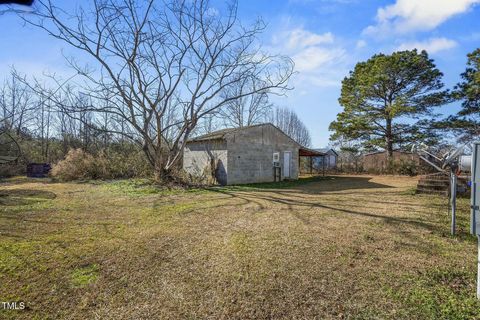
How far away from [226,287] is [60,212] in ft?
17.3

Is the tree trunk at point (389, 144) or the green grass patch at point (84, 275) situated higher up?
the tree trunk at point (389, 144)

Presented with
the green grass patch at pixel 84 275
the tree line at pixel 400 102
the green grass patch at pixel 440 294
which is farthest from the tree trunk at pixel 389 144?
the green grass patch at pixel 84 275

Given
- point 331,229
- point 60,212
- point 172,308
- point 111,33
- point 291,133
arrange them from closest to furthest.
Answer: point 172,308 < point 331,229 < point 60,212 < point 111,33 < point 291,133

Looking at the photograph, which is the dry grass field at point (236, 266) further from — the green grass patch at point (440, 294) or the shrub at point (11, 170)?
the shrub at point (11, 170)

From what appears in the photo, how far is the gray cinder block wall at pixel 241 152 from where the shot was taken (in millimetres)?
13438

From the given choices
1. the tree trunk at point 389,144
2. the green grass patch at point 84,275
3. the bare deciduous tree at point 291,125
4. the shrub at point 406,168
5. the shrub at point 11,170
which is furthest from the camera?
the bare deciduous tree at point 291,125

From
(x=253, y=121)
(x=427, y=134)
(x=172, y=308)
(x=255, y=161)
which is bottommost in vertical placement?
(x=172, y=308)

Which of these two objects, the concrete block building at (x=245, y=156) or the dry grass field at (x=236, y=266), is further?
the concrete block building at (x=245, y=156)

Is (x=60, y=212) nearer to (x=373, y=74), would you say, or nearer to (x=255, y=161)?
(x=255, y=161)

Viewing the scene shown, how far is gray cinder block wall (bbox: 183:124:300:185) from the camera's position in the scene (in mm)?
13438

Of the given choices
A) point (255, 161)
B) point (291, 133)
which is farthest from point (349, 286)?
point (291, 133)

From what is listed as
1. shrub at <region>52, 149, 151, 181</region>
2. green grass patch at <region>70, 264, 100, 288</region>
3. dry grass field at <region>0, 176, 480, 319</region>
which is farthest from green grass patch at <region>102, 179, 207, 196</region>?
green grass patch at <region>70, 264, 100, 288</region>

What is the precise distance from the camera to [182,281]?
2918 millimetres

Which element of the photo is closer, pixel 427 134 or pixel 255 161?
pixel 255 161
